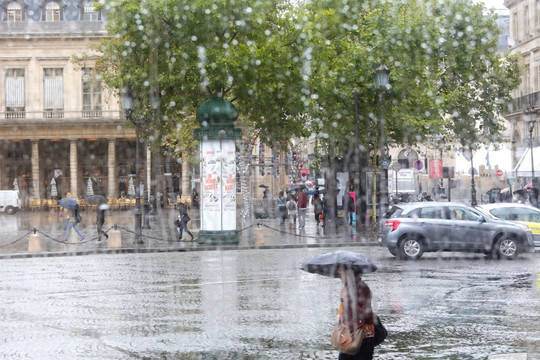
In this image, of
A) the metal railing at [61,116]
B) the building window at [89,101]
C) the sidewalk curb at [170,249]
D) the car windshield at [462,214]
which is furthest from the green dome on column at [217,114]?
the building window at [89,101]

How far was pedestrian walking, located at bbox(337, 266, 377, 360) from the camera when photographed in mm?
6309

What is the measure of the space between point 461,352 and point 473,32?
32268mm

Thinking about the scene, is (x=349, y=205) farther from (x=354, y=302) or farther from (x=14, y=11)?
(x=14, y=11)

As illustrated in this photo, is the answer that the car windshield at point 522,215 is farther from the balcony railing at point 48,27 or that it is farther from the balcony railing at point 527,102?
the balcony railing at point 48,27

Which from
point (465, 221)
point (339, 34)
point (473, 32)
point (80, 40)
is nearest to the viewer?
point (465, 221)

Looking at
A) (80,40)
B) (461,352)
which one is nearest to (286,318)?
(461,352)

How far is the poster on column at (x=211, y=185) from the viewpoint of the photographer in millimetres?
25047

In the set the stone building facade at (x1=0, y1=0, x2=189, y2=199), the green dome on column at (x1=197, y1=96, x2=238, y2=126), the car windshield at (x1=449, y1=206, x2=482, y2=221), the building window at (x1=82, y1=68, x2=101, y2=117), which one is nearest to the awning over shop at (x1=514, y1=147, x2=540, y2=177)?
the green dome on column at (x1=197, y1=96, x2=238, y2=126)

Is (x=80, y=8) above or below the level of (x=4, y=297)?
above

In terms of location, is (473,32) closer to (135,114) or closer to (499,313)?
(135,114)

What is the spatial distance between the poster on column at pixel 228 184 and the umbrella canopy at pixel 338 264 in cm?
1862

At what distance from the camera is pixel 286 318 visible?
1142 centimetres

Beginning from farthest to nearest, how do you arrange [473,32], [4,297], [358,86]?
[473,32]
[358,86]
[4,297]

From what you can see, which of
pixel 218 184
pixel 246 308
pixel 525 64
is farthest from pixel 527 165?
pixel 246 308
